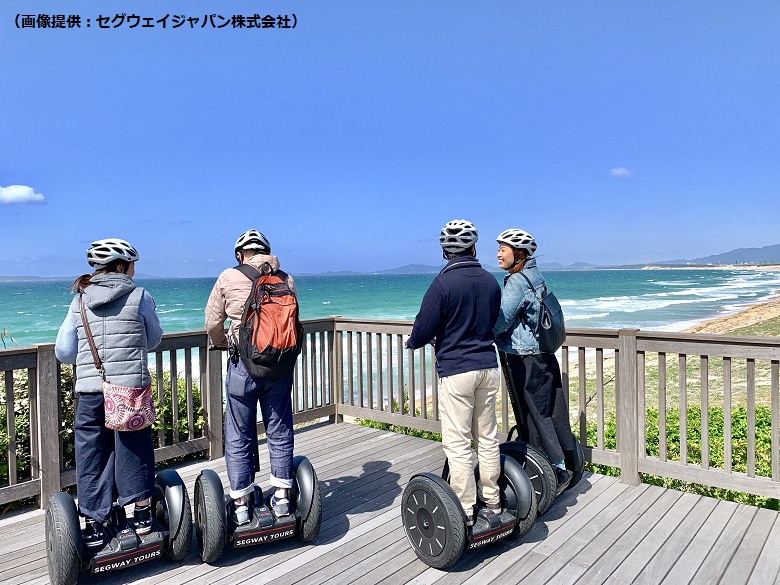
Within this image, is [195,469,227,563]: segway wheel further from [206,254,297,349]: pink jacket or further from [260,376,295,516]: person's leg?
[206,254,297,349]: pink jacket

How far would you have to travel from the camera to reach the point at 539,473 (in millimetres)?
2957

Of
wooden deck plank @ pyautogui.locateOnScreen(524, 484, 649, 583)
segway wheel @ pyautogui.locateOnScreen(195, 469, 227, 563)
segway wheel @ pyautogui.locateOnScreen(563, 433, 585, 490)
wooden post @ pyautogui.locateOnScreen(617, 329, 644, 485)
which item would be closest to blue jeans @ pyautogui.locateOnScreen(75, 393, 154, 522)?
segway wheel @ pyautogui.locateOnScreen(195, 469, 227, 563)

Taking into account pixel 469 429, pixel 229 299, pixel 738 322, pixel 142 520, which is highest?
pixel 229 299

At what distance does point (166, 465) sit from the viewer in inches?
165

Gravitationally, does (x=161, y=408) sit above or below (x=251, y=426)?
below

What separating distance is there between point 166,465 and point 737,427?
462 centimetres

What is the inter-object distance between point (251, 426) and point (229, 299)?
2.14 feet

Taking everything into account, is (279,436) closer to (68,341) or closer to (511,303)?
(68,341)

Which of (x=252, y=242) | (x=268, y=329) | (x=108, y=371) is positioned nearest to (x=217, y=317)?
(x=268, y=329)

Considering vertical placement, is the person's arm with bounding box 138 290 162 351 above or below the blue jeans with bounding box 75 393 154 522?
above

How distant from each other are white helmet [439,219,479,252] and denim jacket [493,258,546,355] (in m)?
0.47

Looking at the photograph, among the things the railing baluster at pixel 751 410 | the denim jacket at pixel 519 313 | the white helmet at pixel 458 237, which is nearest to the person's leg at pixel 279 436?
the white helmet at pixel 458 237

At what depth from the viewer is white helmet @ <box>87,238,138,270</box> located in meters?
2.48

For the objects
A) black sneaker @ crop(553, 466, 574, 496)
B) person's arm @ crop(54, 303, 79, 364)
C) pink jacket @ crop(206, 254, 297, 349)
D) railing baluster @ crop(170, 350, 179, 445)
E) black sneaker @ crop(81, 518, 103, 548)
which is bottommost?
black sneaker @ crop(553, 466, 574, 496)
